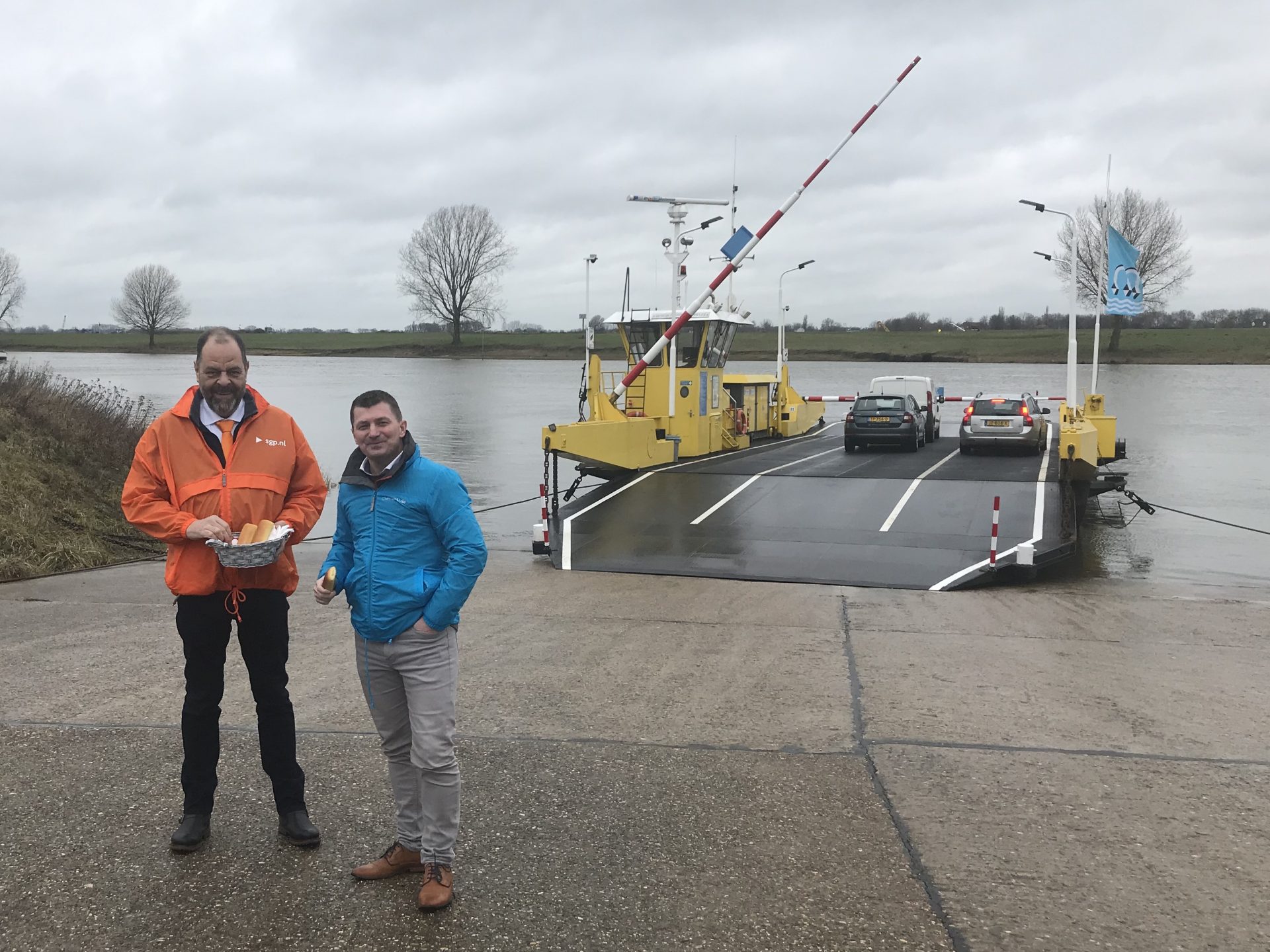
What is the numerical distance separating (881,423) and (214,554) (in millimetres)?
20819

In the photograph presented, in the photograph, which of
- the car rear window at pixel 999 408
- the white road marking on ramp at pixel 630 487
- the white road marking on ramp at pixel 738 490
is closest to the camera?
the white road marking on ramp at pixel 630 487

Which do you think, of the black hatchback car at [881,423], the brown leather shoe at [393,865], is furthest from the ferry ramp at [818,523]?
the brown leather shoe at [393,865]

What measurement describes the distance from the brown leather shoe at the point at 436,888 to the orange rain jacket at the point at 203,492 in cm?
119

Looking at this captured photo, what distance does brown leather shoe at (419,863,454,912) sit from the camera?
351cm

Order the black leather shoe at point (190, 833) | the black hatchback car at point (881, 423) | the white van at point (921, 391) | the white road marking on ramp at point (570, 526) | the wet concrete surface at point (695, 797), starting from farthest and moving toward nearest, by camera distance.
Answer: the white van at point (921, 391), the black hatchback car at point (881, 423), the white road marking on ramp at point (570, 526), the black leather shoe at point (190, 833), the wet concrete surface at point (695, 797)

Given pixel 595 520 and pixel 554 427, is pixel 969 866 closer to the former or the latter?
pixel 595 520

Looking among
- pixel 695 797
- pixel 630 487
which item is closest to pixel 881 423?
pixel 630 487

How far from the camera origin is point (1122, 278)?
21.0m

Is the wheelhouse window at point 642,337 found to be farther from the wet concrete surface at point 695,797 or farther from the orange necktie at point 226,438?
the orange necktie at point 226,438

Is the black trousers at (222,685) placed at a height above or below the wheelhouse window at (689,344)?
below

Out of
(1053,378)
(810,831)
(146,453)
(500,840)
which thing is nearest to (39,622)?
(146,453)

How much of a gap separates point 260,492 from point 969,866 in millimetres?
2949

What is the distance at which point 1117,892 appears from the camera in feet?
12.1

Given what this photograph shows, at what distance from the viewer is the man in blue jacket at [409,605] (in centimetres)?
358
